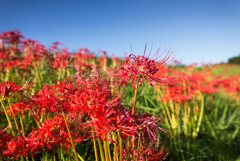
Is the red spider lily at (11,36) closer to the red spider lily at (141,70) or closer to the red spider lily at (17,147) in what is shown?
the red spider lily at (17,147)

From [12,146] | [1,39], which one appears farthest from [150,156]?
[1,39]

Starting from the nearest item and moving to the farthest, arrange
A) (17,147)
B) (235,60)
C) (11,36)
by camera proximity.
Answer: (17,147)
(11,36)
(235,60)

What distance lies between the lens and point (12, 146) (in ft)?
4.25

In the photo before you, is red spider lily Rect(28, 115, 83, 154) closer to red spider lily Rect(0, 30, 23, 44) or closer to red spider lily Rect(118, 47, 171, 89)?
red spider lily Rect(118, 47, 171, 89)

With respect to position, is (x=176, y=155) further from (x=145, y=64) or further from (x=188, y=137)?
(x=145, y=64)

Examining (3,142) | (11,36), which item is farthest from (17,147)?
(11,36)

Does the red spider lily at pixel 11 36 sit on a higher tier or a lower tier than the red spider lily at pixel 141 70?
higher

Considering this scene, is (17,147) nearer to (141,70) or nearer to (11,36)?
(141,70)

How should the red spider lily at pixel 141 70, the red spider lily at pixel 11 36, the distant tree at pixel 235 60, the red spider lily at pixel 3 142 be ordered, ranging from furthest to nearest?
the distant tree at pixel 235 60
the red spider lily at pixel 11 36
the red spider lily at pixel 3 142
the red spider lily at pixel 141 70

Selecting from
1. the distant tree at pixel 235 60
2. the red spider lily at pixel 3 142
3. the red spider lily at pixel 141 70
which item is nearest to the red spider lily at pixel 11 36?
the red spider lily at pixel 3 142

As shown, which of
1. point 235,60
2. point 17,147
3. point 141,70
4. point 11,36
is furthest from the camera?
point 235,60

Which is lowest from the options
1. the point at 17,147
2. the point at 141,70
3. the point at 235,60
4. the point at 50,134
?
the point at 17,147

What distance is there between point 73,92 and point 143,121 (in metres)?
0.47

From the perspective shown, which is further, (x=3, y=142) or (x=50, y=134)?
(x=3, y=142)
